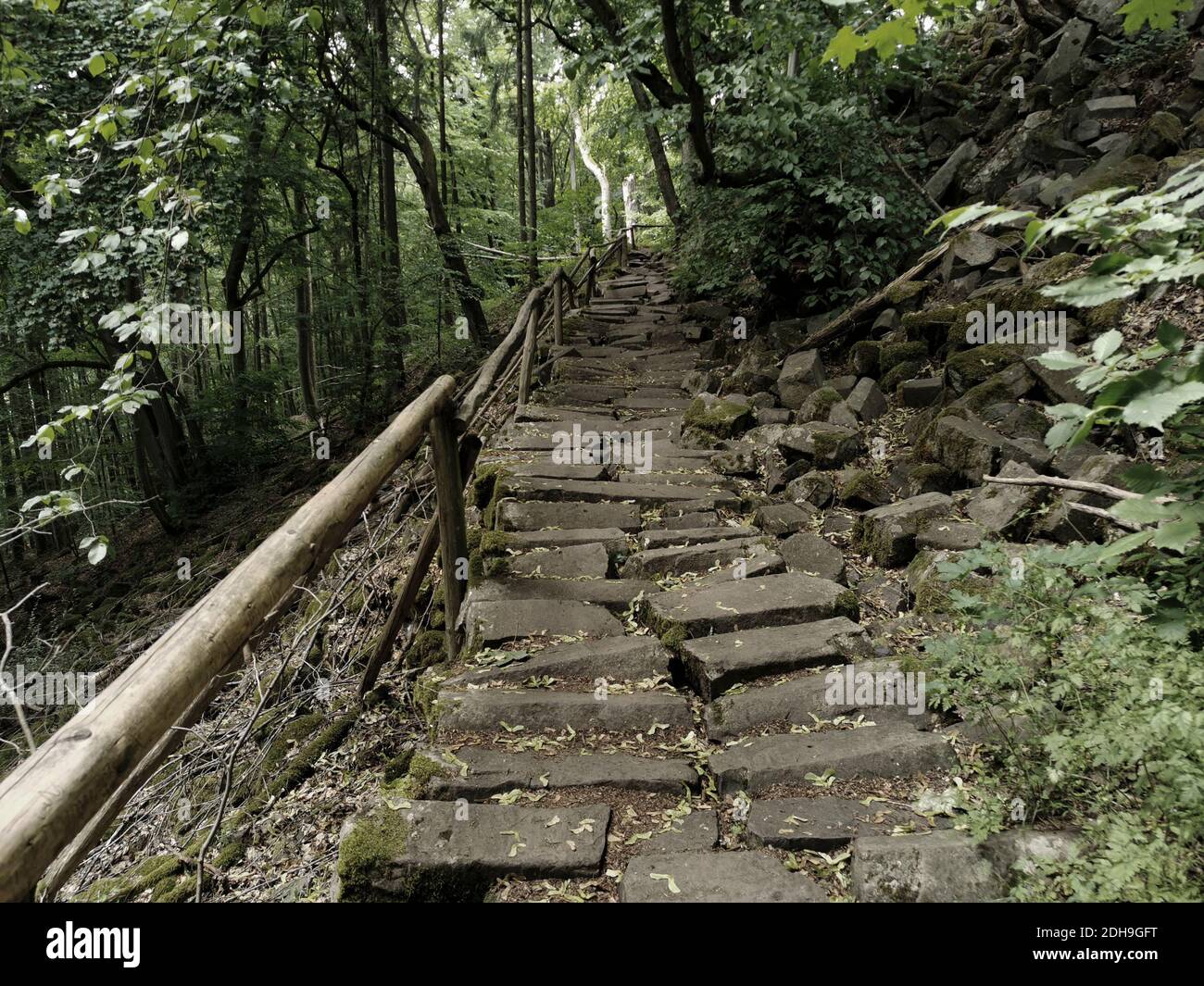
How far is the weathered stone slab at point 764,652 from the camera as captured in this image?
3086 mm

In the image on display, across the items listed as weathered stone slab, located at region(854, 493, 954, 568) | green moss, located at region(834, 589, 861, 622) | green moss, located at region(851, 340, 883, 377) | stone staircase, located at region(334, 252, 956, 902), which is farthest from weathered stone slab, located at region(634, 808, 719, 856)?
green moss, located at region(851, 340, 883, 377)

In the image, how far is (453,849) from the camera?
2.13 m

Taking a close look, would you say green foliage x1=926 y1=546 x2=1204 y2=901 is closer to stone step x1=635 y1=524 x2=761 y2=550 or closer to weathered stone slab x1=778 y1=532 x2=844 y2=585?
weathered stone slab x1=778 y1=532 x2=844 y2=585

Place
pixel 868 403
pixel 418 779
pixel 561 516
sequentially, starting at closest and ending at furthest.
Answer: pixel 418 779, pixel 561 516, pixel 868 403

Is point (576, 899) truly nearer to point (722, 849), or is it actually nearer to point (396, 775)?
point (722, 849)

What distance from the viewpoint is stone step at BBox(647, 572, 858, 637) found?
11.3 feet

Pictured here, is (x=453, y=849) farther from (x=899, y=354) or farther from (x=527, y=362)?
(x=899, y=354)

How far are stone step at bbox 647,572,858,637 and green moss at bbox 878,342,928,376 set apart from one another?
3.39 metres

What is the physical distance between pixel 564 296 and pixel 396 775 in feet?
34.1

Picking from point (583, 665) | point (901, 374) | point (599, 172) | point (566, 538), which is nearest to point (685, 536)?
point (566, 538)

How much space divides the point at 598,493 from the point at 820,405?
8.20ft

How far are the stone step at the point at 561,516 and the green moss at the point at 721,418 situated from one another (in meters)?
1.94

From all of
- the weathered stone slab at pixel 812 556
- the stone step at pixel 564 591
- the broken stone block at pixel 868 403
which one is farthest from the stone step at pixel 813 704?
the broken stone block at pixel 868 403
